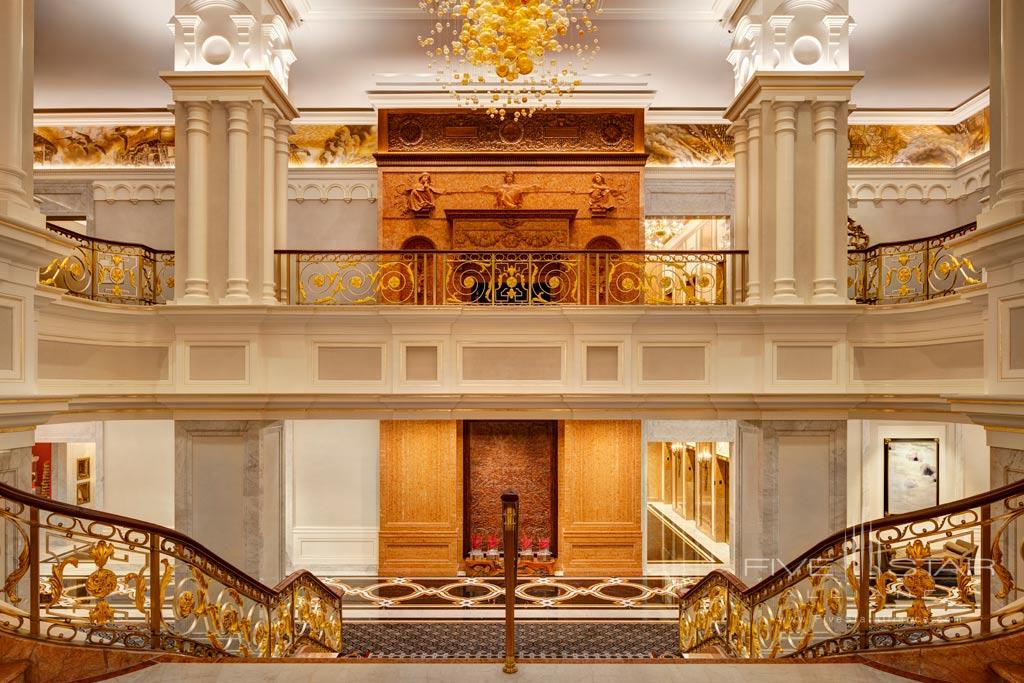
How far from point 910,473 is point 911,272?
628 cm

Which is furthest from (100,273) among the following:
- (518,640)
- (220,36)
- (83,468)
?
(518,640)

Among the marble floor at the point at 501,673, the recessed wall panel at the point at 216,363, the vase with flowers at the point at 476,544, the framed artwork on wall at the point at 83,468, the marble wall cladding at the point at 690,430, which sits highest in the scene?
the recessed wall panel at the point at 216,363

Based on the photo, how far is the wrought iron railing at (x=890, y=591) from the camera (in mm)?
3756

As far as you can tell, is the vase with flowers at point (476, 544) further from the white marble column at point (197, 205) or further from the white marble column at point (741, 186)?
the white marble column at point (741, 186)

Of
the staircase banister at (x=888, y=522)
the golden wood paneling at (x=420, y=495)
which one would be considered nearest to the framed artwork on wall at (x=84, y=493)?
the golden wood paneling at (x=420, y=495)

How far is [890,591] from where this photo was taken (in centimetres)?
418

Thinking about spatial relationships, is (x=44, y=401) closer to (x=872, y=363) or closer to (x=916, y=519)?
(x=916, y=519)

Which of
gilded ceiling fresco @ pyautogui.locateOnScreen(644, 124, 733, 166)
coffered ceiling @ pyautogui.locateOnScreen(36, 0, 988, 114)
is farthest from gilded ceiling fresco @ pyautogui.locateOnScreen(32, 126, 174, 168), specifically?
gilded ceiling fresco @ pyautogui.locateOnScreen(644, 124, 733, 166)

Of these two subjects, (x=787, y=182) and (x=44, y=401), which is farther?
(x=787, y=182)

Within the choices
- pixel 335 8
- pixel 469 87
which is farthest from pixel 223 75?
pixel 469 87

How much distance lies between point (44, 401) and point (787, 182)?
772cm

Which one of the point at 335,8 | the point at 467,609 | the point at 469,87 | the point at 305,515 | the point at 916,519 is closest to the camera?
the point at 916,519

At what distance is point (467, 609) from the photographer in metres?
10.5

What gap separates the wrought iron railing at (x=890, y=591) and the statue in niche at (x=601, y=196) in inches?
262
